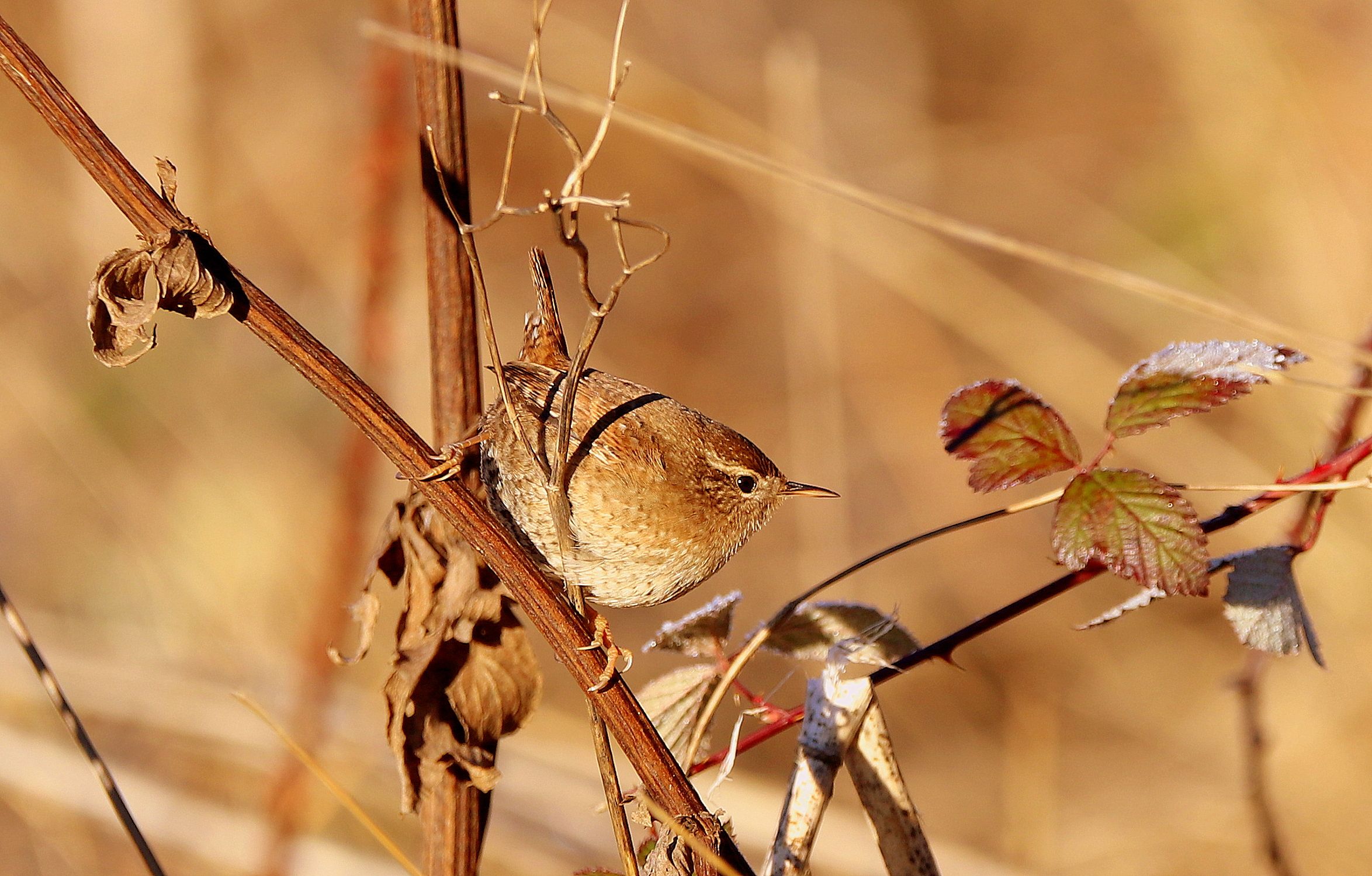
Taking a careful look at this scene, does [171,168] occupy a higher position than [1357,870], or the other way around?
[171,168]

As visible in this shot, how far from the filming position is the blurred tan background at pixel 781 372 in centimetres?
350

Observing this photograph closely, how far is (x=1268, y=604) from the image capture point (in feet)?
3.85

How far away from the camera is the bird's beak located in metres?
1.77

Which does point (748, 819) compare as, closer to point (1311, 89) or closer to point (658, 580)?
point (658, 580)

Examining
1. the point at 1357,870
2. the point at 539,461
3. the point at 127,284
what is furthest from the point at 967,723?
the point at 127,284

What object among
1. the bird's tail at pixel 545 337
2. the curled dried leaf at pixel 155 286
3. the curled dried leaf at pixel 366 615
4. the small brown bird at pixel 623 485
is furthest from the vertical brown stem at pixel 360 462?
the curled dried leaf at pixel 155 286

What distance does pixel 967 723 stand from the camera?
15.6 feet

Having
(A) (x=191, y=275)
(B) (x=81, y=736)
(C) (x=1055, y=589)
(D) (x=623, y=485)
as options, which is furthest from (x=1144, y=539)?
(B) (x=81, y=736)

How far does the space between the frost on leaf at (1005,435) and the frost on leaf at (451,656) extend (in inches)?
24.2

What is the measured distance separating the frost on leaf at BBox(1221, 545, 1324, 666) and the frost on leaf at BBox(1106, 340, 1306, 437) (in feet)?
0.64

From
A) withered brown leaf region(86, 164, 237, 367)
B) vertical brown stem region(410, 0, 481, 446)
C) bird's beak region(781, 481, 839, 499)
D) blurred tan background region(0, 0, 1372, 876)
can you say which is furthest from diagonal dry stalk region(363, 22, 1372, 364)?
blurred tan background region(0, 0, 1372, 876)

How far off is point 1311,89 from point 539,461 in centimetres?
426

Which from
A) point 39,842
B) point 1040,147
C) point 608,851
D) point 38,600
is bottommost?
point 608,851

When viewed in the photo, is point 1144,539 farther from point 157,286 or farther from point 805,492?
point 157,286
